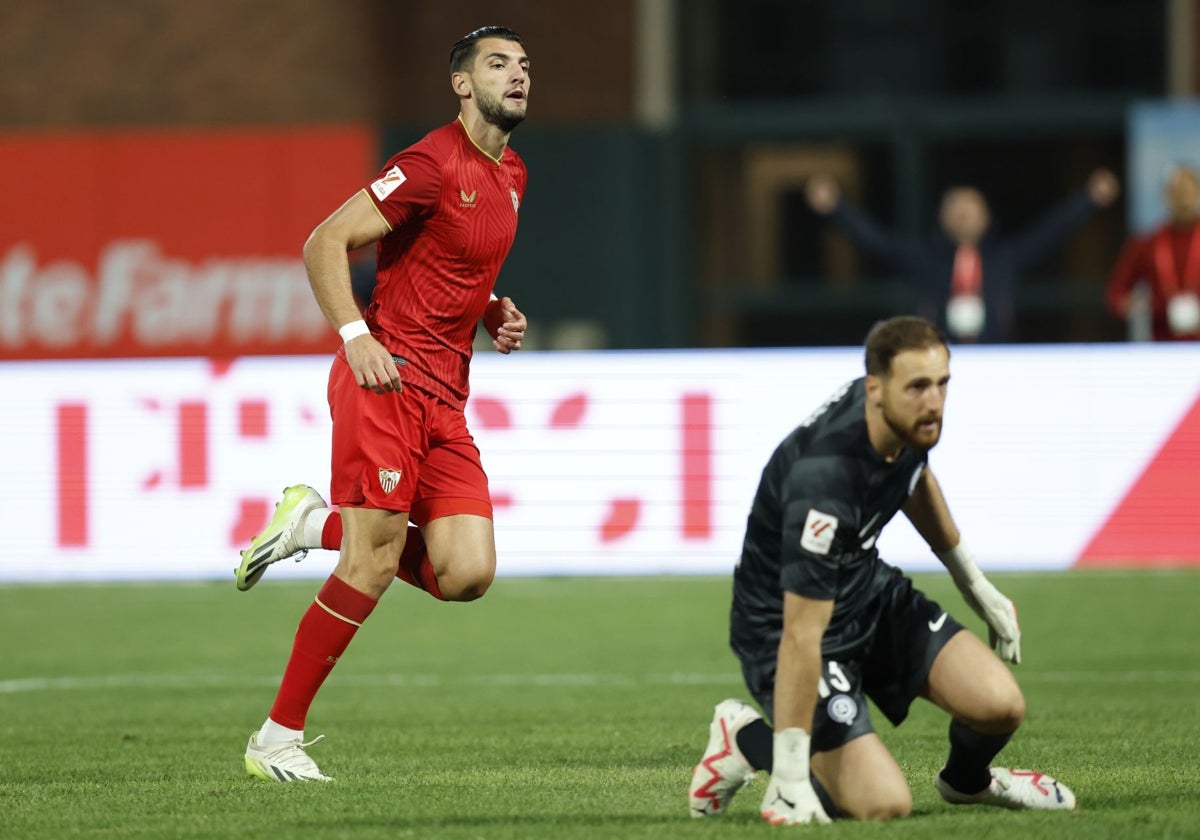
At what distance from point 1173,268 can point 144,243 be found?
10.8m

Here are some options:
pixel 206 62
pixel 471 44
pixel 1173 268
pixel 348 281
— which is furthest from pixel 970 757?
pixel 206 62

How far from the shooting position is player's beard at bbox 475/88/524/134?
22.4 feet

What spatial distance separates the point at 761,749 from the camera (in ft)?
18.5

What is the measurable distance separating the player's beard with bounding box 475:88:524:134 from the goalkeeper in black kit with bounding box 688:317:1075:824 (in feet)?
5.67

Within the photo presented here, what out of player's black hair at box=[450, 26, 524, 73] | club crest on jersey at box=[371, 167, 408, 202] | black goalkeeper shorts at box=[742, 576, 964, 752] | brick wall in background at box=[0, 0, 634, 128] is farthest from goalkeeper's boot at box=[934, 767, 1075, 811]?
brick wall in background at box=[0, 0, 634, 128]

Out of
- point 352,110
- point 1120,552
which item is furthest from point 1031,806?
point 352,110

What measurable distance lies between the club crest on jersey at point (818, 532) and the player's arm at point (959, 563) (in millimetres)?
528

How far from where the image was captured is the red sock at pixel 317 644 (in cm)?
658

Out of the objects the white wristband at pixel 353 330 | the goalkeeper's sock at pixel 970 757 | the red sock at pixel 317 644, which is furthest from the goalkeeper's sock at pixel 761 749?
the white wristband at pixel 353 330

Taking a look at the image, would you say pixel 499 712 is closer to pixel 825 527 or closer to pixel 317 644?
pixel 317 644

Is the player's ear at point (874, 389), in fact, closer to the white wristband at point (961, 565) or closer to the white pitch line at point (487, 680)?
the white wristband at point (961, 565)

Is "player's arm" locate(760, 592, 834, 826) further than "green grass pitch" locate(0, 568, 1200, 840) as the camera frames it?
No

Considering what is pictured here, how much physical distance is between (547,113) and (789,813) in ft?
57.9

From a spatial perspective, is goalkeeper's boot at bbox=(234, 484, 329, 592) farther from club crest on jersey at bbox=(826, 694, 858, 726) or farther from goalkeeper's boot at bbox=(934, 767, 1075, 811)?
goalkeeper's boot at bbox=(934, 767, 1075, 811)
